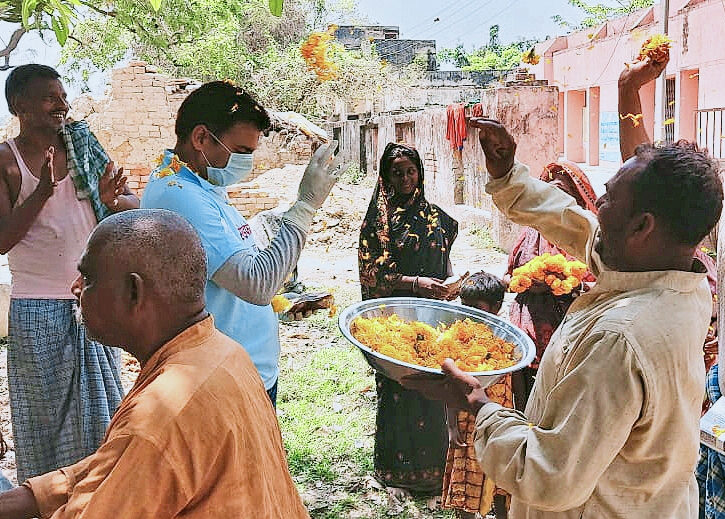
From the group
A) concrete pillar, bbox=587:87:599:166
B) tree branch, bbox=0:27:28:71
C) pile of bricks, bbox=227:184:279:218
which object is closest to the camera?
tree branch, bbox=0:27:28:71

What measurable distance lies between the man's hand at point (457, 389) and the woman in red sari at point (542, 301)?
1842 mm

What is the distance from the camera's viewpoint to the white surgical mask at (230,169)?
297 cm

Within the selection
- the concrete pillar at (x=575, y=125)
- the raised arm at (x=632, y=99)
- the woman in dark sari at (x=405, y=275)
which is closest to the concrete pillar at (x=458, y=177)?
the woman in dark sari at (x=405, y=275)

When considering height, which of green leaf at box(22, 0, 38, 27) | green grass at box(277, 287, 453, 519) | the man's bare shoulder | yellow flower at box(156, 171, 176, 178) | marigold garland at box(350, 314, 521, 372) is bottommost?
green grass at box(277, 287, 453, 519)

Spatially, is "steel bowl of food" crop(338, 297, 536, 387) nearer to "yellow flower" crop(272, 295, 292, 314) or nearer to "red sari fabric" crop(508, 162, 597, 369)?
"yellow flower" crop(272, 295, 292, 314)

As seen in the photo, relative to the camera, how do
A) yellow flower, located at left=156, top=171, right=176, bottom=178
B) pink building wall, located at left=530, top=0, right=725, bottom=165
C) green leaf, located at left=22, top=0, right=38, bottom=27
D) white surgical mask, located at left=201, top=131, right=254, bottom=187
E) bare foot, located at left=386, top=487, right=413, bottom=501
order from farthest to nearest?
pink building wall, located at left=530, top=0, right=725, bottom=165
bare foot, located at left=386, top=487, right=413, bottom=501
green leaf, located at left=22, top=0, right=38, bottom=27
white surgical mask, located at left=201, top=131, right=254, bottom=187
yellow flower, located at left=156, top=171, right=176, bottom=178

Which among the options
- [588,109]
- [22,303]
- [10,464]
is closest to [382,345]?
[22,303]

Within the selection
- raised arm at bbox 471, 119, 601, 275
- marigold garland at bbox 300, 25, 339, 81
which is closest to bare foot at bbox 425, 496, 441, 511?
raised arm at bbox 471, 119, 601, 275

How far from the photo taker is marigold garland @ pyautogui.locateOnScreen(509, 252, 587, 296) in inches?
151

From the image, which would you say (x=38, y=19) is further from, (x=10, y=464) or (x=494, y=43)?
(x=494, y=43)

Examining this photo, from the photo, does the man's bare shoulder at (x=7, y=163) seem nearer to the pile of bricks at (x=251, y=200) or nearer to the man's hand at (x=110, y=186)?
the man's hand at (x=110, y=186)

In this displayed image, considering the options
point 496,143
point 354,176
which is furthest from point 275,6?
point 354,176

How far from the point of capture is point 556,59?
2806cm

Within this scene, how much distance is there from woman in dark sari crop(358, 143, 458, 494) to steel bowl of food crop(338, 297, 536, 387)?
1.05 metres
